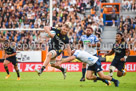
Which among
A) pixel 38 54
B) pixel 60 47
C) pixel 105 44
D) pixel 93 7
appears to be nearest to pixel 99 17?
pixel 93 7

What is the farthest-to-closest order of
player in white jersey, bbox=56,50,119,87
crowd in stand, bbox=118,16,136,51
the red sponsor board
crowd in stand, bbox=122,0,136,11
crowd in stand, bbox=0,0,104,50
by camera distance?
1. crowd in stand, bbox=122,0,136,11
2. crowd in stand, bbox=118,16,136,51
3. the red sponsor board
4. crowd in stand, bbox=0,0,104,50
5. player in white jersey, bbox=56,50,119,87

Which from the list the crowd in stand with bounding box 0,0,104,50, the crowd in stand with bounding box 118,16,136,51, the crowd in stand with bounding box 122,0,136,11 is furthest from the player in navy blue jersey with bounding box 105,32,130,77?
the crowd in stand with bounding box 122,0,136,11

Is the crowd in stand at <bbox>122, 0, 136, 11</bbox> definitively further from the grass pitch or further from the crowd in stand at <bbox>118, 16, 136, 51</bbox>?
the grass pitch

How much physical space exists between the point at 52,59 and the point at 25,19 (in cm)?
1065

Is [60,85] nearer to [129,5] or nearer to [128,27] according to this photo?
[128,27]

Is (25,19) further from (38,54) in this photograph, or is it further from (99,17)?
(99,17)

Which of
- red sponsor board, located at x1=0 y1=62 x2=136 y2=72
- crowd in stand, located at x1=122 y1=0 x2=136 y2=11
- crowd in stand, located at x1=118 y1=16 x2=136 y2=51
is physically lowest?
red sponsor board, located at x1=0 y1=62 x2=136 y2=72

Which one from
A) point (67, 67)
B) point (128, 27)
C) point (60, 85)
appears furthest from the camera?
point (128, 27)

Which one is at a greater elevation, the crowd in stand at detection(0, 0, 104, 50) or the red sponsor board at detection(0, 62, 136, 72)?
the crowd in stand at detection(0, 0, 104, 50)

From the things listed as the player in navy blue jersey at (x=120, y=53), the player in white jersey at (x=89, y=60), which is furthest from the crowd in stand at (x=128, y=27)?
the player in white jersey at (x=89, y=60)

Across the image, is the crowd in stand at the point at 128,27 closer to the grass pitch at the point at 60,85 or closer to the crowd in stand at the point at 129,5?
the crowd in stand at the point at 129,5

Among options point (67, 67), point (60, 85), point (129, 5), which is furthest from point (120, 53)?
point (129, 5)

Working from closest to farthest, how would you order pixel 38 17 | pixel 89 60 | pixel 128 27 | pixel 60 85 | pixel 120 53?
pixel 89 60 → pixel 60 85 → pixel 120 53 → pixel 38 17 → pixel 128 27

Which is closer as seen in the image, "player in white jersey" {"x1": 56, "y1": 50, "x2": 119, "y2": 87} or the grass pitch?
"player in white jersey" {"x1": 56, "y1": 50, "x2": 119, "y2": 87}
